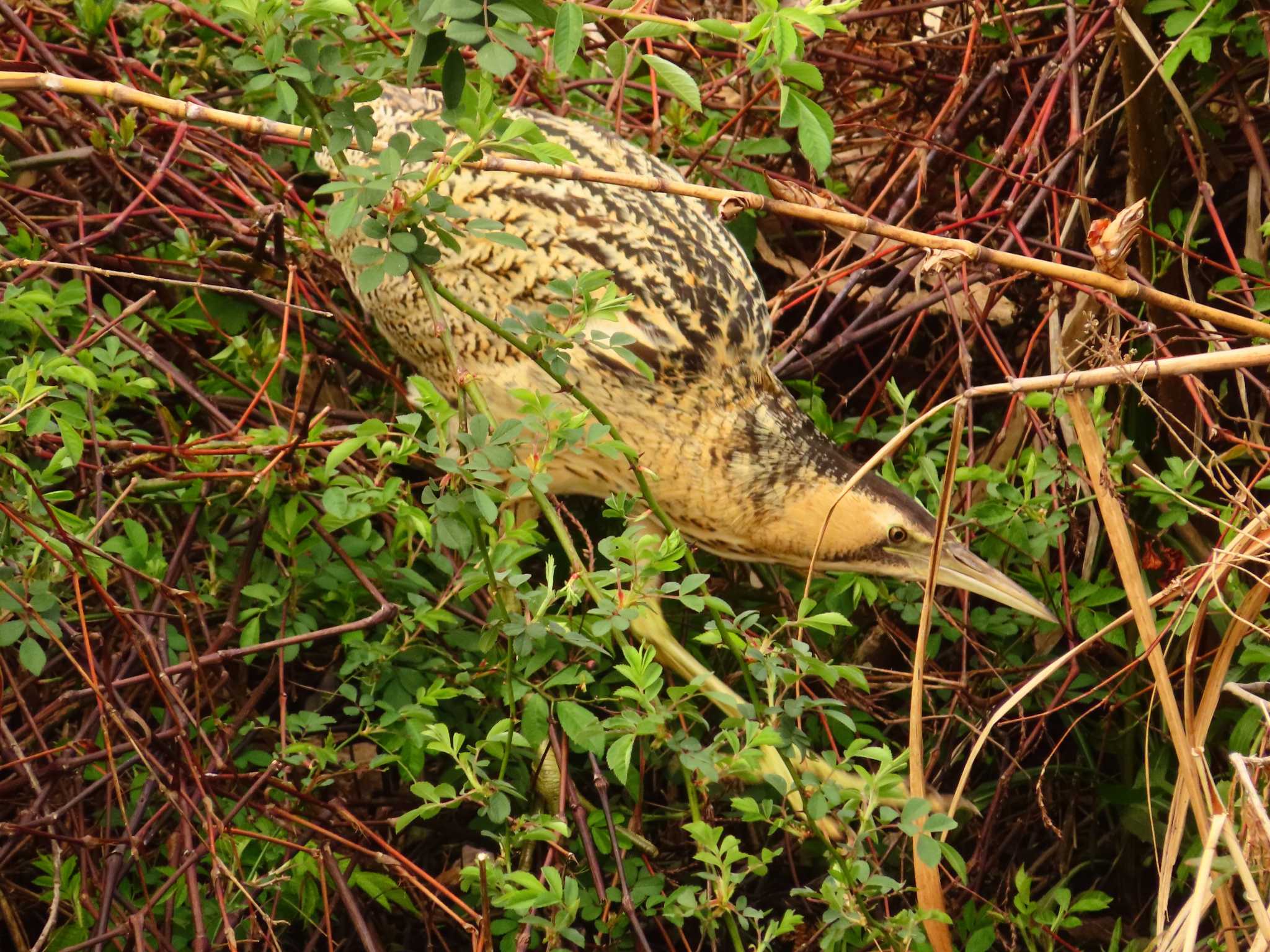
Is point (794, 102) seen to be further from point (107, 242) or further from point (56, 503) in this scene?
point (107, 242)

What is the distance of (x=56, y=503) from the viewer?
204 centimetres

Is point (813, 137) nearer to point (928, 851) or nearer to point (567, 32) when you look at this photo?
point (567, 32)

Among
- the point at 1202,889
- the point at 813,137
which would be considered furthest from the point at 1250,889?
the point at 813,137

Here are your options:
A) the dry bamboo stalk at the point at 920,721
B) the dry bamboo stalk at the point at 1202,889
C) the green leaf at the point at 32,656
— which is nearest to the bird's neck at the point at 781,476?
the dry bamboo stalk at the point at 920,721

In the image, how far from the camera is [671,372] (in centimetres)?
243

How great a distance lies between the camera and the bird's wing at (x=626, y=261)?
240 cm

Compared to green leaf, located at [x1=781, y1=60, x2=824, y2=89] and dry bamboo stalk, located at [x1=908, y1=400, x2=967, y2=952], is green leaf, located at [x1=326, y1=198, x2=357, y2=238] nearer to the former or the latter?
green leaf, located at [x1=781, y1=60, x2=824, y2=89]

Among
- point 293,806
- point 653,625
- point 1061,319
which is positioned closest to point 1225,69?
point 1061,319

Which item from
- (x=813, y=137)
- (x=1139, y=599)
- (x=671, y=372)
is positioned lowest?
(x=671, y=372)

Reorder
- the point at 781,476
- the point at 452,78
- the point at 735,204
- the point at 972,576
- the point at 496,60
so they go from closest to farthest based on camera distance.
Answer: the point at 496,60 → the point at 452,78 → the point at 735,204 → the point at 972,576 → the point at 781,476

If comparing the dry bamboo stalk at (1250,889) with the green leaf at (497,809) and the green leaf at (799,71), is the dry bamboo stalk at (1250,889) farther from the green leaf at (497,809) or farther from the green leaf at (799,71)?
the green leaf at (799,71)

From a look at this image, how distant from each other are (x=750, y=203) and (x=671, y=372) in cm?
92

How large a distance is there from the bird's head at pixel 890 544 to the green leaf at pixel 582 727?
0.82 m

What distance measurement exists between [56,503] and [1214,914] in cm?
182
